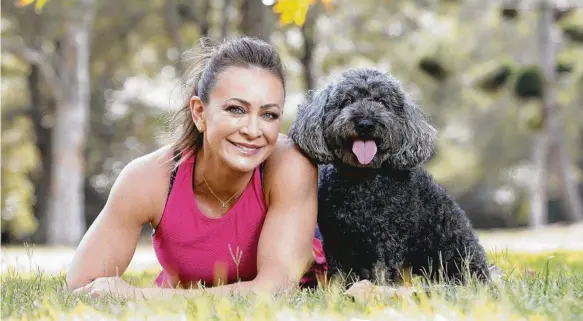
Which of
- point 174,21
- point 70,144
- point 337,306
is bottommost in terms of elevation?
point 337,306

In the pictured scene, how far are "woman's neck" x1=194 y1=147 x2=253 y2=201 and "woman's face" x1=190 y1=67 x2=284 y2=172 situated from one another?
0.17 m

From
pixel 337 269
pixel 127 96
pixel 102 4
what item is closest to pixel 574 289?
pixel 337 269

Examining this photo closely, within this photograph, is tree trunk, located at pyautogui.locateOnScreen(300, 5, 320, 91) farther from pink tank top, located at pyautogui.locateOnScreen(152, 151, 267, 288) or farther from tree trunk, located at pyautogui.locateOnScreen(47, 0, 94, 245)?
pink tank top, located at pyautogui.locateOnScreen(152, 151, 267, 288)

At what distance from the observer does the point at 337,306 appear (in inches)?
115

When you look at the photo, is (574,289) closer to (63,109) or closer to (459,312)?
(459,312)

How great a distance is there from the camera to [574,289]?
326 cm

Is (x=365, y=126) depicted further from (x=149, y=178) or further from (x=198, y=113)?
(x=149, y=178)

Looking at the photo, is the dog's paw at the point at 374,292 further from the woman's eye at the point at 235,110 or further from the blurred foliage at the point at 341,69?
the blurred foliage at the point at 341,69

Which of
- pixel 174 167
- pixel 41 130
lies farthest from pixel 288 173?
pixel 41 130

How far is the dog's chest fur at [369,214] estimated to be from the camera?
3.84m

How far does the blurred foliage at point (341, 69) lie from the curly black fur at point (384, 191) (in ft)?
25.9

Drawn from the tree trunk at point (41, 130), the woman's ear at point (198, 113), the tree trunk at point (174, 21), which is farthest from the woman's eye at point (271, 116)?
the tree trunk at point (41, 130)

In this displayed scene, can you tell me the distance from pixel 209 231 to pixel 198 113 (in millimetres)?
601

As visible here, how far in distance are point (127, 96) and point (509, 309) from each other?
21.8 m
